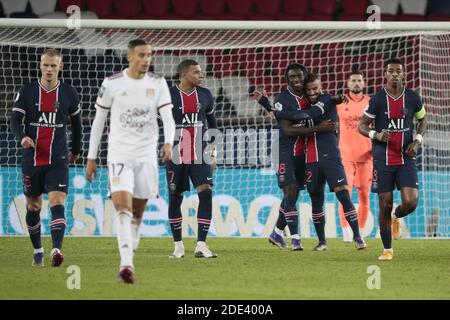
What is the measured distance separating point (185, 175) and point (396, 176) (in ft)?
Result: 7.06

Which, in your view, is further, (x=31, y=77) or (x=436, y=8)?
(x=436, y=8)

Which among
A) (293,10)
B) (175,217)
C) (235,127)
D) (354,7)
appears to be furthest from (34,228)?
(354,7)

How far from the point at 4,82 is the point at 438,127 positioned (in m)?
6.43

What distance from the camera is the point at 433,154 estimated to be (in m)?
14.7

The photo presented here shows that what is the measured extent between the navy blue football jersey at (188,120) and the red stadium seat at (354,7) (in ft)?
29.1

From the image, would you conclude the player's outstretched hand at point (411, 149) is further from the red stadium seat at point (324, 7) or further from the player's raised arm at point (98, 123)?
the red stadium seat at point (324, 7)

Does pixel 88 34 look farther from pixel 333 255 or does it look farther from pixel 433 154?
pixel 333 255

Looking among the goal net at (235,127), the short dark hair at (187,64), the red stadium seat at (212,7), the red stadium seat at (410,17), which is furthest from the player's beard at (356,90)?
the red stadium seat at (410,17)

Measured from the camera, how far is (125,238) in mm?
7688

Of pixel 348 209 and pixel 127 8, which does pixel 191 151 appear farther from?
pixel 127 8

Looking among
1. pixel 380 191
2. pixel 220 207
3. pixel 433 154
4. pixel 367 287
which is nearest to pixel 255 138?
pixel 220 207

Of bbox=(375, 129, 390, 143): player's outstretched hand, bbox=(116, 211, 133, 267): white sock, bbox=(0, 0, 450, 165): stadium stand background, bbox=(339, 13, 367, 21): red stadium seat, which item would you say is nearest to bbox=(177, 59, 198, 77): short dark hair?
bbox=(375, 129, 390, 143): player's outstretched hand

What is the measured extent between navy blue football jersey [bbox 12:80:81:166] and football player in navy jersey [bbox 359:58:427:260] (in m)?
2.88

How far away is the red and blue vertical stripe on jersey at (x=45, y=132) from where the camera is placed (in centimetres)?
934
